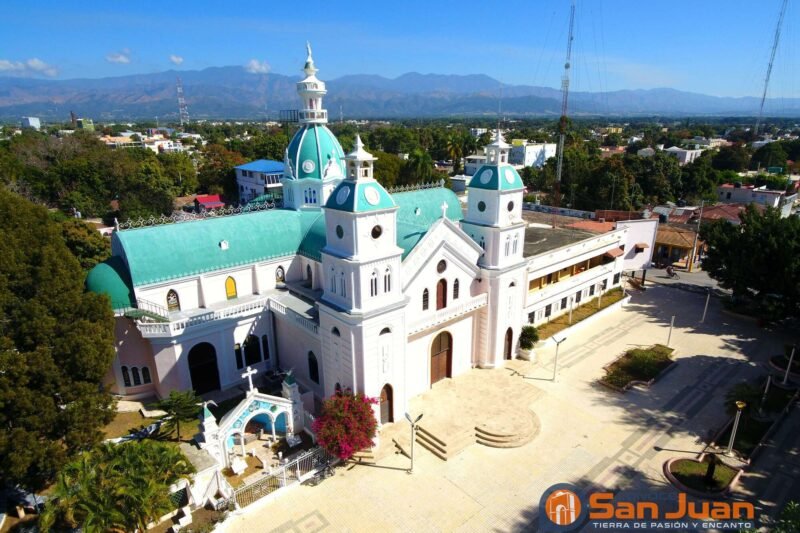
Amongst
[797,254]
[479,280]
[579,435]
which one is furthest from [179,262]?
[797,254]

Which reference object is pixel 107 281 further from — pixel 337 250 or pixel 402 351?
pixel 402 351

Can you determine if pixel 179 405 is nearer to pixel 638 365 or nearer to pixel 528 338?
pixel 528 338

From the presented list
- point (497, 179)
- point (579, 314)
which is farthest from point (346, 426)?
point (579, 314)

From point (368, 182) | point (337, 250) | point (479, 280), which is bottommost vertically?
point (479, 280)

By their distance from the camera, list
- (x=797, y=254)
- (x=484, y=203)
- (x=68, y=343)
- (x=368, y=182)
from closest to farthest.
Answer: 1. (x=68, y=343)
2. (x=368, y=182)
3. (x=484, y=203)
4. (x=797, y=254)

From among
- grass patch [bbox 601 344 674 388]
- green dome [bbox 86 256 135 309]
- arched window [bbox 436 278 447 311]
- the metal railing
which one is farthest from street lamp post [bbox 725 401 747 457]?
green dome [bbox 86 256 135 309]

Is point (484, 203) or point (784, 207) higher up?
point (484, 203)

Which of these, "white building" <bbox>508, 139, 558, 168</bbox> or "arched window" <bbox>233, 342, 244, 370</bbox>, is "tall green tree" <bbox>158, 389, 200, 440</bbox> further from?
"white building" <bbox>508, 139, 558, 168</bbox>
